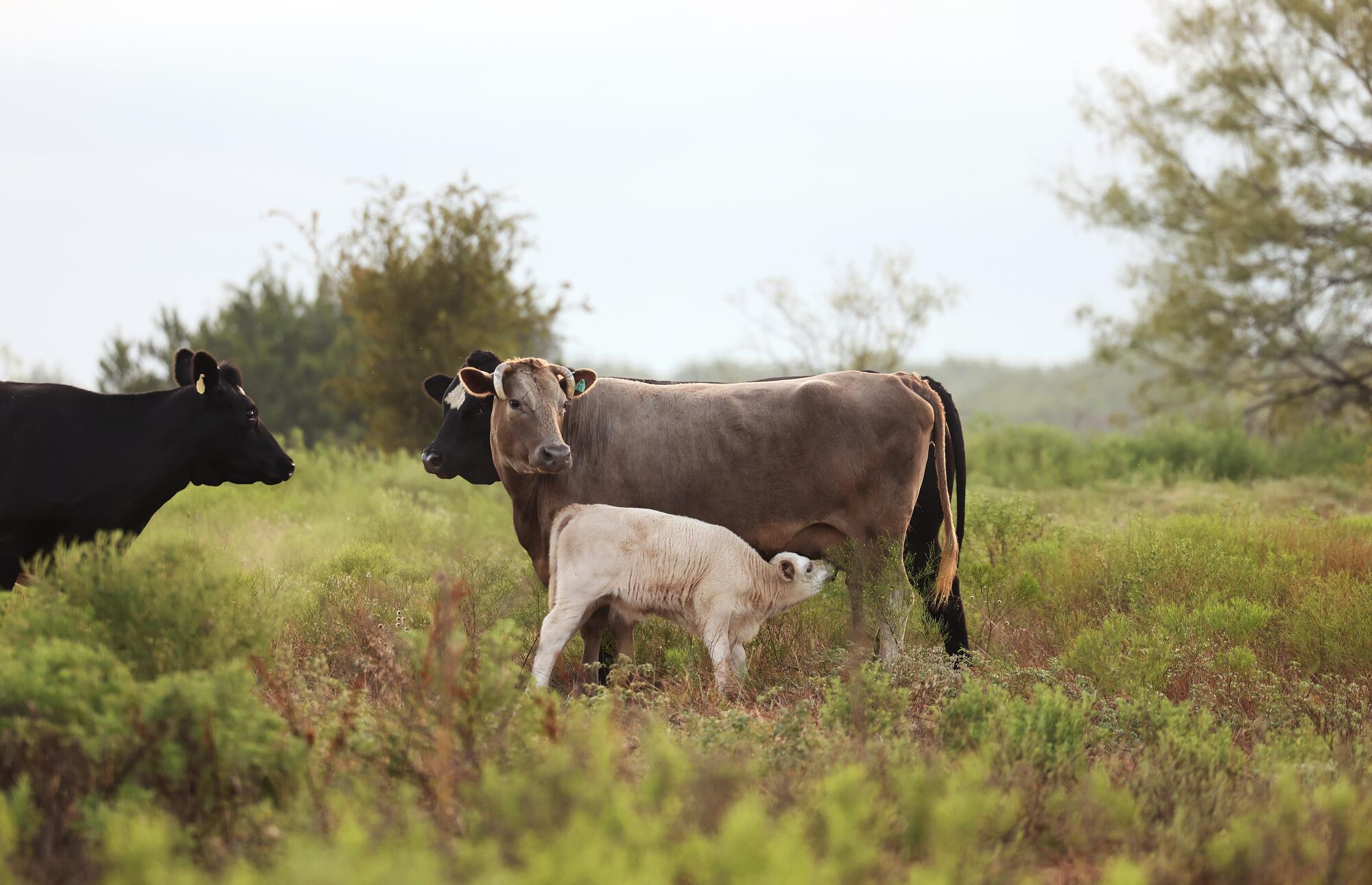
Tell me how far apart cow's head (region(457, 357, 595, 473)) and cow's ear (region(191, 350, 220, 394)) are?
58.4 inches

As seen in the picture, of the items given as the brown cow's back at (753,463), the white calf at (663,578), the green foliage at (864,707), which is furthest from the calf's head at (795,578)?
the green foliage at (864,707)

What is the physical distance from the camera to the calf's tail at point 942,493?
22.8 feet

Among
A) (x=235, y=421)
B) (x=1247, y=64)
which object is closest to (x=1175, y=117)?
(x=1247, y=64)

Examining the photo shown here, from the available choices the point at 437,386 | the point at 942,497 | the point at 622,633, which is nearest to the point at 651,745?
the point at 622,633

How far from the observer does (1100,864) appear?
4.01 metres

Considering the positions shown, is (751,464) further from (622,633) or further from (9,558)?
(9,558)

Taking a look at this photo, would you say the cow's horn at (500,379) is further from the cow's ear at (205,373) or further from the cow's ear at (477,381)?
the cow's ear at (205,373)

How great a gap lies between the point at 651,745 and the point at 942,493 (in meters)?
3.81

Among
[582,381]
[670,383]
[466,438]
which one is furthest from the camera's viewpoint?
[670,383]

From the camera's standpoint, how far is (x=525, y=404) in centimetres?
652

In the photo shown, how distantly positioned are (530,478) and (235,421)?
1.81m

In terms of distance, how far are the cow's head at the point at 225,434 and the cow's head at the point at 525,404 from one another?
1267 mm

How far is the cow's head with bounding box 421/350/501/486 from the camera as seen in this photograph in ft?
23.5

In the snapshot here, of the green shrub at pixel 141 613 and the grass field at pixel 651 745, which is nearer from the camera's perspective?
the grass field at pixel 651 745
